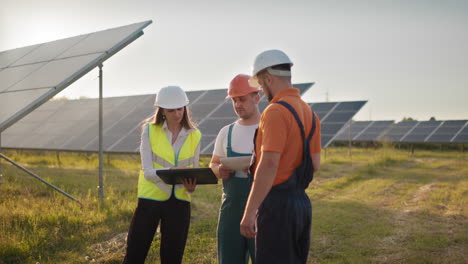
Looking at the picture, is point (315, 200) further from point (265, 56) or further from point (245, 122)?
point (265, 56)

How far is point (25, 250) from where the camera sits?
4.67 m

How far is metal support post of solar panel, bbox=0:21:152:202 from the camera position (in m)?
5.56

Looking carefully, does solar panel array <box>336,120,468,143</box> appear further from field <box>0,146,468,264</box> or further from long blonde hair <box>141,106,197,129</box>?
long blonde hair <box>141,106,197,129</box>

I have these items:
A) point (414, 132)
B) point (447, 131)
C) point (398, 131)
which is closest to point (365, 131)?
point (398, 131)

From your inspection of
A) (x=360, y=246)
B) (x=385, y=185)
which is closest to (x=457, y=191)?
Result: (x=385, y=185)

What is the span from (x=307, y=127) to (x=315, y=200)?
6402 mm

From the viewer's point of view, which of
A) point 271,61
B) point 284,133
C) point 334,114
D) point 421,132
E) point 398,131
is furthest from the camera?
point 398,131

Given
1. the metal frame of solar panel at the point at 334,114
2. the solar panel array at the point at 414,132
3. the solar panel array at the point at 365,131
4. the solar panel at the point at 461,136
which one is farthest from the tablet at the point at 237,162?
the solar panel array at the point at 365,131

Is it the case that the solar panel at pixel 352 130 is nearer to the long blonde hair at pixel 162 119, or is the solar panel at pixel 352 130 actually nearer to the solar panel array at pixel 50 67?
the solar panel array at pixel 50 67

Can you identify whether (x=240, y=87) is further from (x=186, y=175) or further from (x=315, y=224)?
(x=315, y=224)

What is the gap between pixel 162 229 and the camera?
10.7 feet

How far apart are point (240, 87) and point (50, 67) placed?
5061 mm

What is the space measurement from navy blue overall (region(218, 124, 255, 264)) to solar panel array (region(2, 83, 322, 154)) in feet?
25.0

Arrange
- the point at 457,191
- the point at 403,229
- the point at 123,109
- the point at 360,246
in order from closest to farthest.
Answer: the point at 360,246
the point at 403,229
the point at 457,191
the point at 123,109
